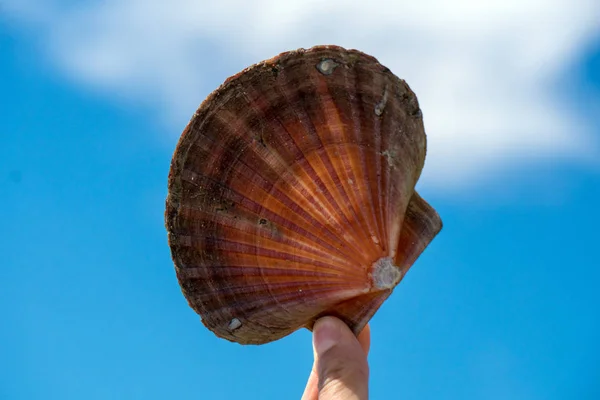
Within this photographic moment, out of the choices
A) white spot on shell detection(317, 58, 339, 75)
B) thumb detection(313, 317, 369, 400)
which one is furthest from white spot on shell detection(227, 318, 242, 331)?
white spot on shell detection(317, 58, 339, 75)

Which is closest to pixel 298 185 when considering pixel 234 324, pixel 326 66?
pixel 326 66

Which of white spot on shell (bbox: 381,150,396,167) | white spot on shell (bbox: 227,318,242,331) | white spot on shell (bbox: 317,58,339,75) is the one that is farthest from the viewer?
white spot on shell (bbox: 227,318,242,331)

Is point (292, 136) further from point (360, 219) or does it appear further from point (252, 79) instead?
point (360, 219)

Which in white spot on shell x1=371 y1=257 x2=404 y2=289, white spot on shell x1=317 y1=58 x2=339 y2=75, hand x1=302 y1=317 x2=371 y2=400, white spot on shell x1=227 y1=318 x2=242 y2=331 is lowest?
white spot on shell x1=227 y1=318 x2=242 y2=331

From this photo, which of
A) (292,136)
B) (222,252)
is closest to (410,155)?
(292,136)

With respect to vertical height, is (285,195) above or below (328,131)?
below

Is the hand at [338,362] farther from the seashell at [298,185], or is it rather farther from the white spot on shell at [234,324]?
the white spot on shell at [234,324]

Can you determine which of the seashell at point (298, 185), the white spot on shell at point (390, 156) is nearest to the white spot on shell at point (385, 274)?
the seashell at point (298, 185)

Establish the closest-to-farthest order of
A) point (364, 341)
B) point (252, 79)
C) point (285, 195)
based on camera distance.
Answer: point (252, 79), point (285, 195), point (364, 341)

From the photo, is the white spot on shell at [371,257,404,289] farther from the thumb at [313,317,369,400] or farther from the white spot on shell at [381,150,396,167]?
the white spot on shell at [381,150,396,167]
